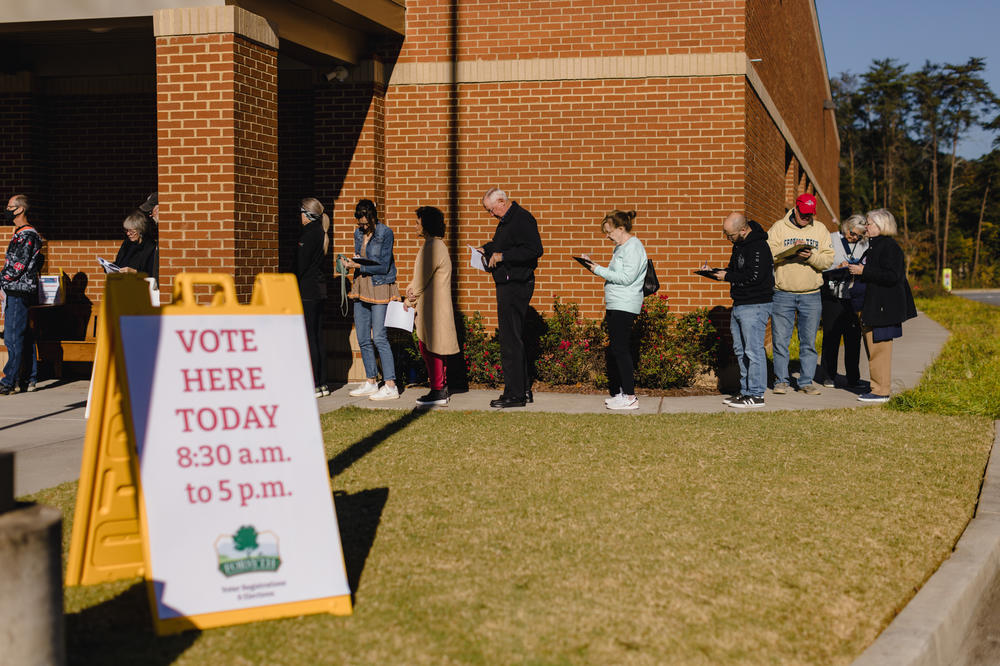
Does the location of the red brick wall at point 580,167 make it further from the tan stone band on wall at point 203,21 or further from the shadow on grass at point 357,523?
the shadow on grass at point 357,523

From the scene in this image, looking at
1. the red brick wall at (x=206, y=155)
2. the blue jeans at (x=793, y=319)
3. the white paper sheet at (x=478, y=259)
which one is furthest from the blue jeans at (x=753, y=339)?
the red brick wall at (x=206, y=155)

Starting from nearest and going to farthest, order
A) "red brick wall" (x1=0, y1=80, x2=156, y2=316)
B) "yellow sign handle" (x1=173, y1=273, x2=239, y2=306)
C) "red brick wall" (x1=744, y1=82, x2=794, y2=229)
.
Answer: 1. "yellow sign handle" (x1=173, y1=273, x2=239, y2=306)
2. "red brick wall" (x1=744, y1=82, x2=794, y2=229)
3. "red brick wall" (x1=0, y1=80, x2=156, y2=316)

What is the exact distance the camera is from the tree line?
2832 inches

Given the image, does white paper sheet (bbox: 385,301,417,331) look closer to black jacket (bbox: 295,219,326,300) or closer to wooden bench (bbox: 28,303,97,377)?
black jacket (bbox: 295,219,326,300)

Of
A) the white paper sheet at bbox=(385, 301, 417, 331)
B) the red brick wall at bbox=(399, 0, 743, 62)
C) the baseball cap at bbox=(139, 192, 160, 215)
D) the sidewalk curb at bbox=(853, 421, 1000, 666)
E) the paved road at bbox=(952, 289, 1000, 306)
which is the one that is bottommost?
the paved road at bbox=(952, 289, 1000, 306)

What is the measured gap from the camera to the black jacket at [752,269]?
30.4ft

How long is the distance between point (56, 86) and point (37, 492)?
7.49 meters

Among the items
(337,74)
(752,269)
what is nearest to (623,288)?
(752,269)

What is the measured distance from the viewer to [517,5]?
11.2 metres

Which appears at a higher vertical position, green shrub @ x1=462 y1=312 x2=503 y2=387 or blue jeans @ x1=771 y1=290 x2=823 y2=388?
blue jeans @ x1=771 y1=290 x2=823 y2=388

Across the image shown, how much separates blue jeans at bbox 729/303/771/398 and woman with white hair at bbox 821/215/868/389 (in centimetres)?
138

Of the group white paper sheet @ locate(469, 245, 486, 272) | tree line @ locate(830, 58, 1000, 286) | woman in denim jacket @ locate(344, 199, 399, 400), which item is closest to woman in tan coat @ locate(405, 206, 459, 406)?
white paper sheet @ locate(469, 245, 486, 272)

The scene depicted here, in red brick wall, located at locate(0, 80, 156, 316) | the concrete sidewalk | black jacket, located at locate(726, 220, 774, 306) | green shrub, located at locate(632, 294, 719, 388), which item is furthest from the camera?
red brick wall, located at locate(0, 80, 156, 316)

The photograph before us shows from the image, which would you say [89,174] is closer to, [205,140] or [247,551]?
[205,140]
